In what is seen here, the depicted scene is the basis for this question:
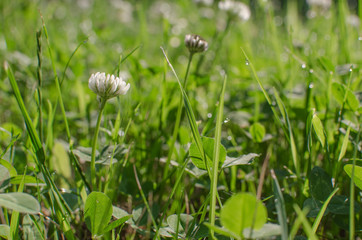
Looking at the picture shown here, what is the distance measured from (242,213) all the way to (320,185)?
28cm

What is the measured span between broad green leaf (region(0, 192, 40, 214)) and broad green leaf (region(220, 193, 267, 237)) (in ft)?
0.89

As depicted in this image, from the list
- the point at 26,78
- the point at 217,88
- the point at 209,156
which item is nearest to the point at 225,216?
the point at 209,156

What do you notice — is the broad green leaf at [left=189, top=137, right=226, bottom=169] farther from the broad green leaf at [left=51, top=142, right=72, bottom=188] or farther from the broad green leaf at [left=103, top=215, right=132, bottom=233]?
the broad green leaf at [left=51, top=142, right=72, bottom=188]

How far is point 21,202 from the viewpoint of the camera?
53 cm

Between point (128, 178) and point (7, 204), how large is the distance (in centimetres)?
36

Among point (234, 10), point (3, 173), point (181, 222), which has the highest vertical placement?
point (234, 10)

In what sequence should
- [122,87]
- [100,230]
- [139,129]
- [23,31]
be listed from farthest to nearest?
[23,31] → [139,129] → [122,87] → [100,230]

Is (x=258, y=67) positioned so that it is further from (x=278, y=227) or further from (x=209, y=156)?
(x=278, y=227)

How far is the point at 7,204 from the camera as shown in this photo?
0.51 metres

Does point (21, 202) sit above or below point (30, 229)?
above

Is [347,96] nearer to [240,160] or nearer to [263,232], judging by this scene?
[240,160]

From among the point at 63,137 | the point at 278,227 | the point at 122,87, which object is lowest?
the point at 63,137

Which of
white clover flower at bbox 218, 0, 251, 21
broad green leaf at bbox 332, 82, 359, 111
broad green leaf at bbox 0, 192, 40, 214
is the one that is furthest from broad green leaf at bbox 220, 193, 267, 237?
white clover flower at bbox 218, 0, 251, 21

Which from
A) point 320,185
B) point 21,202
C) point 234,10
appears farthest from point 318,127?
point 234,10
